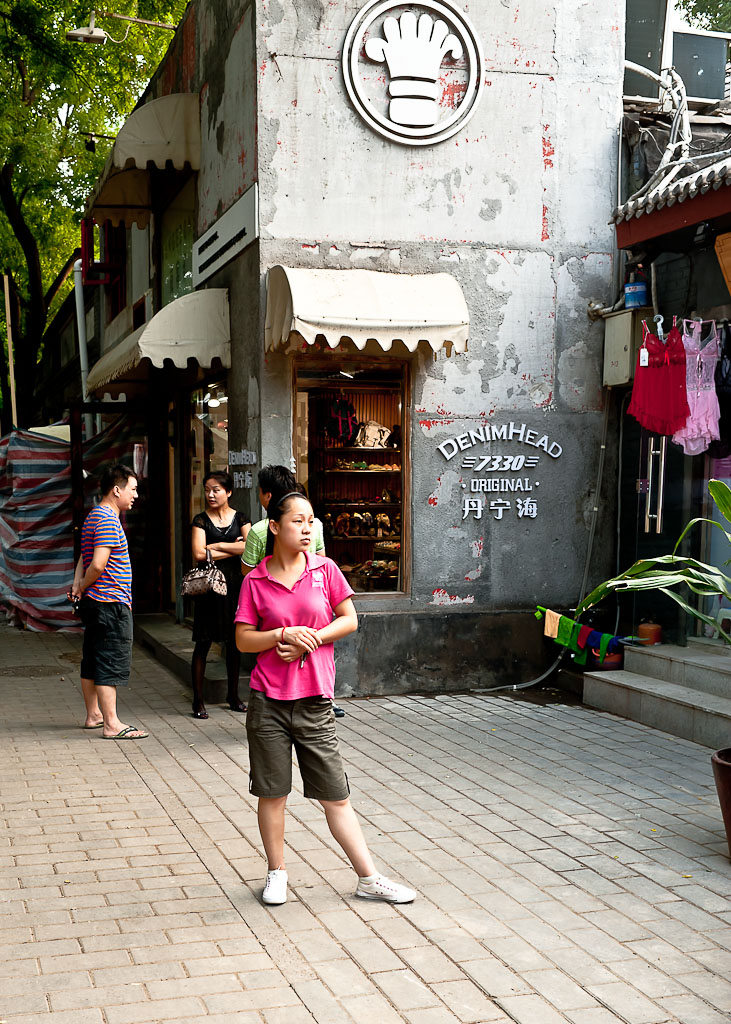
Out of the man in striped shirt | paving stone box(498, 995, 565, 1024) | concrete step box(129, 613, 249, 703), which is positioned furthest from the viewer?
concrete step box(129, 613, 249, 703)

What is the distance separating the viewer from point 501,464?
9.77 metres

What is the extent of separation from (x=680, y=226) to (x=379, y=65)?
301 cm

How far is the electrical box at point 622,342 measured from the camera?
31.1 ft

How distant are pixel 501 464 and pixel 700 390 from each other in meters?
1.96

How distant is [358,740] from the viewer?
7871 millimetres

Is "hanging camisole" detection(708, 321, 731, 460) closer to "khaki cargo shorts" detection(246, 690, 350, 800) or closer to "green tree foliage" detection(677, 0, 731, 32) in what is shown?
"khaki cargo shorts" detection(246, 690, 350, 800)

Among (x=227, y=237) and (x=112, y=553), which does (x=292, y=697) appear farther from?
(x=227, y=237)

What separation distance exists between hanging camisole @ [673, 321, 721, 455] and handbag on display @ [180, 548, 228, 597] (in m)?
3.80

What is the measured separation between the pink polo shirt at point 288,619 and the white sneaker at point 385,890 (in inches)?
33.5

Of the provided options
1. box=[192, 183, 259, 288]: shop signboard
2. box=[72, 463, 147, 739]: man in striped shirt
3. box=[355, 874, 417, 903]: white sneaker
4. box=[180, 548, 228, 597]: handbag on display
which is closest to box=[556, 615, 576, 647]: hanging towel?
box=[180, 548, 228, 597]: handbag on display

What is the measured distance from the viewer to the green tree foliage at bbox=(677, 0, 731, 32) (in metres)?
15.4

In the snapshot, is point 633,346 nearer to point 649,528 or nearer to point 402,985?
point 649,528

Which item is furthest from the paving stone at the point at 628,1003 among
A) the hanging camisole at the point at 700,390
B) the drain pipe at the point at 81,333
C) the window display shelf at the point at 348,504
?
the drain pipe at the point at 81,333

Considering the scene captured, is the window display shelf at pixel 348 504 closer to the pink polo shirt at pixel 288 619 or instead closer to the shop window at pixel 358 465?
the shop window at pixel 358 465
